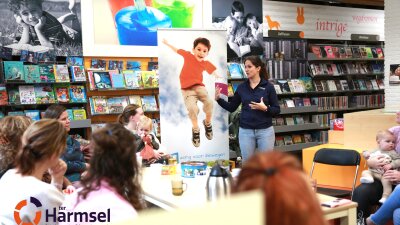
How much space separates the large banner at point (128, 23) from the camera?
→ 6.45 meters

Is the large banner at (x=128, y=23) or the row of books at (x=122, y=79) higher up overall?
the large banner at (x=128, y=23)

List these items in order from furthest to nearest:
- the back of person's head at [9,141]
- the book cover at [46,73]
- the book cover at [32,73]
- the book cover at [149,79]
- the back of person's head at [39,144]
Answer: the book cover at [149,79]
the book cover at [46,73]
the book cover at [32,73]
the back of person's head at [9,141]
the back of person's head at [39,144]

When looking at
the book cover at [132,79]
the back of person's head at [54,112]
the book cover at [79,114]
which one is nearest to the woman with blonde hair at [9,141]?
the back of person's head at [54,112]

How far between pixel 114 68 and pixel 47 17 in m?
1.17

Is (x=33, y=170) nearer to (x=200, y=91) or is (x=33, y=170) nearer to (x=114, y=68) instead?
(x=200, y=91)

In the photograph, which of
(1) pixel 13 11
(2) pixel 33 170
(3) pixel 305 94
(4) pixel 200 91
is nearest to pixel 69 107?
(1) pixel 13 11

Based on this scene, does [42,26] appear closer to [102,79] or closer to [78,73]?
[78,73]

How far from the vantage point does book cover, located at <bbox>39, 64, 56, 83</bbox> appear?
599 cm

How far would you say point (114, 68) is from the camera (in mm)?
6648

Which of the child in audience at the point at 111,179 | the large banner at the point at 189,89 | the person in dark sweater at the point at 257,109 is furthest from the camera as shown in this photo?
the large banner at the point at 189,89

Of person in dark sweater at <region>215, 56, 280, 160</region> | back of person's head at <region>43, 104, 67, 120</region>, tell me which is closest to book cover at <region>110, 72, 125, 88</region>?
person in dark sweater at <region>215, 56, 280, 160</region>

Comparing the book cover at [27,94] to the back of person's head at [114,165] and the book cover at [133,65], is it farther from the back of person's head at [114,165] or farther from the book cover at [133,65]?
the back of person's head at [114,165]

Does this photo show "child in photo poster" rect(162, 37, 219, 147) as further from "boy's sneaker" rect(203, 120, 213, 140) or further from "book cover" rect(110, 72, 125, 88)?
"book cover" rect(110, 72, 125, 88)

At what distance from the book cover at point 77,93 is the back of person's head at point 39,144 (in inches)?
163
